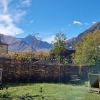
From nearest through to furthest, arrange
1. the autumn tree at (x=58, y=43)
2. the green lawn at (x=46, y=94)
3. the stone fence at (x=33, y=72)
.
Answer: the green lawn at (x=46, y=94)
the stone fence at (x=33, y=72)
the autumn tree at (x=58, y=43)

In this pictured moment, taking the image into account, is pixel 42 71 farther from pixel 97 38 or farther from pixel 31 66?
pixel 97 38

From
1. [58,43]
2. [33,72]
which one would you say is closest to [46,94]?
[33,72]

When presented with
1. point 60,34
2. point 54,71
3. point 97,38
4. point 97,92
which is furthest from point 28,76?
point 60,34

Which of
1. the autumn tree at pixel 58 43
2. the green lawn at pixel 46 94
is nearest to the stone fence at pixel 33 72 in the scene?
the green lawn at pixel 46 94

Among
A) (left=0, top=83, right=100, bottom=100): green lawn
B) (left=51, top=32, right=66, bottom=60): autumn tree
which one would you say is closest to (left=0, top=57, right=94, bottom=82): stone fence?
(left=0, top=83, right=100, bottom=100): green lawn

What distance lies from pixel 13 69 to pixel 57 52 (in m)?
57.5

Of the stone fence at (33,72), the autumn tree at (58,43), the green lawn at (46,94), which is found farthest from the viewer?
the autumn tree at (58,43)

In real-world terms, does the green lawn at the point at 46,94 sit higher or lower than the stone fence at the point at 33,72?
lower

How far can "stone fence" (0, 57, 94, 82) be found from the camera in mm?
29109

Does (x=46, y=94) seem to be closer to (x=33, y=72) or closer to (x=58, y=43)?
(x=33, y=72)

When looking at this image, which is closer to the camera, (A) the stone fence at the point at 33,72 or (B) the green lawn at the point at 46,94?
(B) the green lawn at the point at 46,94

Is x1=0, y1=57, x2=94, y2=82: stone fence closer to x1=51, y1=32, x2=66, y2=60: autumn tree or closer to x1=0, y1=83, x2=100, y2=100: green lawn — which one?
x1=0, y1=83, x2=100, y2=100: green lawn

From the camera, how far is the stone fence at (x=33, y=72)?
29.1m

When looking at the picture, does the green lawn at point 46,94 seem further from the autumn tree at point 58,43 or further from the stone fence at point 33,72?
the autumn tree at point 58,43
